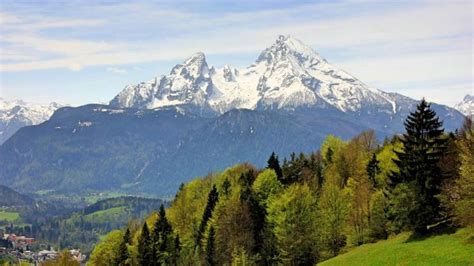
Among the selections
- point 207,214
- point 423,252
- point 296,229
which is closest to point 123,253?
point 207,214

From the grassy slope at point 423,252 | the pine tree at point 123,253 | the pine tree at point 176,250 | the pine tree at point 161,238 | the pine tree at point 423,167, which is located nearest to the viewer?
the grassy slope at point 423,252

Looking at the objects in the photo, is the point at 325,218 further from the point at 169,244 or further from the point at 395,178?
the point at 169,244

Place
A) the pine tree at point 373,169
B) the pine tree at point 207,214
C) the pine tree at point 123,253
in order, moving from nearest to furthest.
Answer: the pine tree at point 373,169
the pine tree at point 207,214
the pine tree at point 123,253

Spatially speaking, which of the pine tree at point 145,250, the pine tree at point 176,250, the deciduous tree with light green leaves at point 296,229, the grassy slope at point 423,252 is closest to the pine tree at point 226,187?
the pine tree at point 176,250

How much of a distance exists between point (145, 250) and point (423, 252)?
6591 centimetres

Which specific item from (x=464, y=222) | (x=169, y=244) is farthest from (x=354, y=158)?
(x=464, y=222)

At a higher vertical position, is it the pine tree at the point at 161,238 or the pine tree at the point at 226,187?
the pine tree at the point at 226,187

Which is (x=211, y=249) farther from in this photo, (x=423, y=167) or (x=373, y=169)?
(x=423, y=167)

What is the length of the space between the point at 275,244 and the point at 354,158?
31915 mm

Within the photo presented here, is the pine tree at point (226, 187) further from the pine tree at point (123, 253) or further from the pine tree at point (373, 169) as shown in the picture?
the pine tree at point (373, 169)

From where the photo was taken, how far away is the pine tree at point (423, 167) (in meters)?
74.1

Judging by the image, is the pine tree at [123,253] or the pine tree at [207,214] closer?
the pine tree at [207,214]

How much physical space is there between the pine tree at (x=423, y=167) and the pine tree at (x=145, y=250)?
5761 cm

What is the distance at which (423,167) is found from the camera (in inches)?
2940
